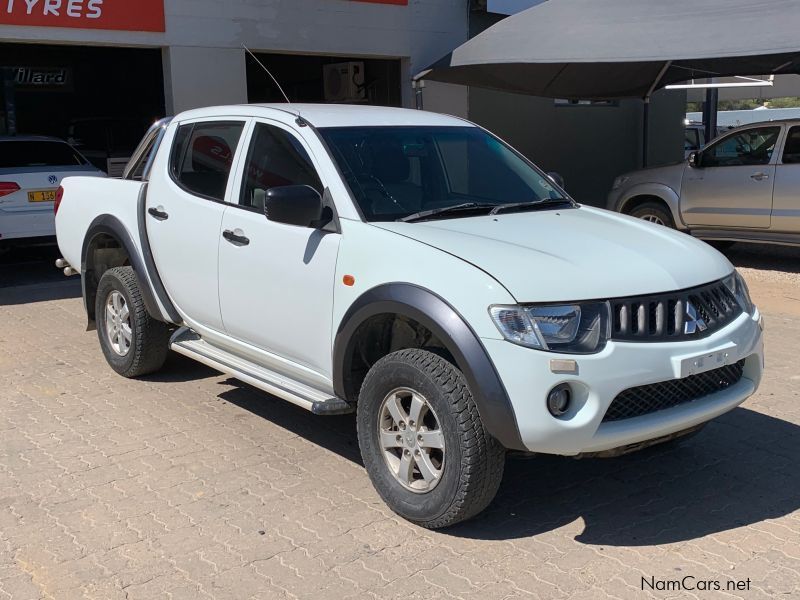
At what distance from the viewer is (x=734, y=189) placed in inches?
428

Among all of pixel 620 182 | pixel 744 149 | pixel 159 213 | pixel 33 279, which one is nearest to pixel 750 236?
pixel 744 149

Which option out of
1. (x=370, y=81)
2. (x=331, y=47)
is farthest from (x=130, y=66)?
(x=331, y=47)

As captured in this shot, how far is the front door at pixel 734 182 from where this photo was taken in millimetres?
10594

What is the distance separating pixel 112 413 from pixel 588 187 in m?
11.8

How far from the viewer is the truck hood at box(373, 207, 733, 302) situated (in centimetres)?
365

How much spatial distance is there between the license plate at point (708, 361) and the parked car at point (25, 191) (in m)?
8.14

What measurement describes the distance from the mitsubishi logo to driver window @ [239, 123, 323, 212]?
6.48ft

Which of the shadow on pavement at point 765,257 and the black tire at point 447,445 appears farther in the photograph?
the shadow on pavement at point 765,257

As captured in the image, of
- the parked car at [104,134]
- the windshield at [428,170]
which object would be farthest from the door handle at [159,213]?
the parked car at [104,134]

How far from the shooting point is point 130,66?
70.2ft

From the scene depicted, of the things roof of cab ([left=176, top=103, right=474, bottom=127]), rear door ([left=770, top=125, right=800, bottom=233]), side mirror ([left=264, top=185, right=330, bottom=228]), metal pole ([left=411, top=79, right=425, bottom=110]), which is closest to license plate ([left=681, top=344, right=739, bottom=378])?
side mirror ([left=264, top=185, right=330, bottom=228])

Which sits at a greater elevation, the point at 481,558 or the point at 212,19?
the point at 212,19

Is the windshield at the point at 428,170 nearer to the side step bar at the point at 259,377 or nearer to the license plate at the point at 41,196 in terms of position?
the side step bar at the point at 259,377

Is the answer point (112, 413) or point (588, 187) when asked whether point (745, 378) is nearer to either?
point (112, 413)
